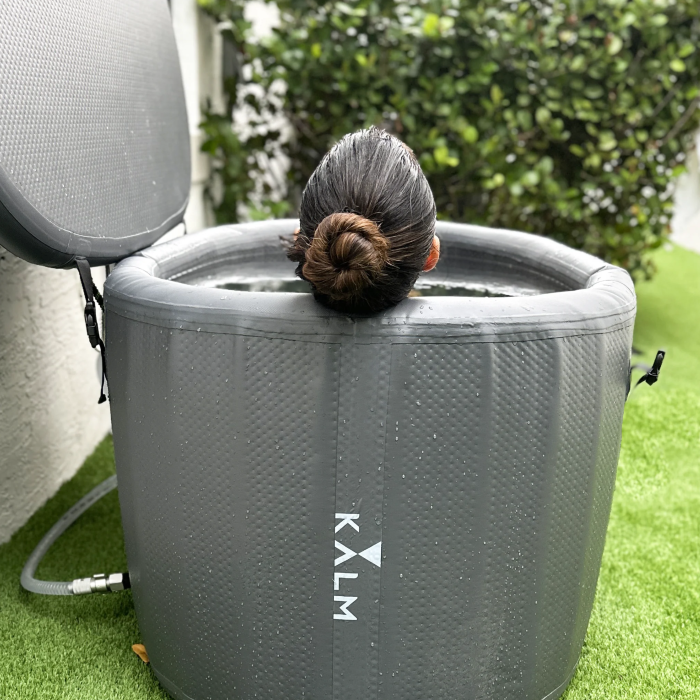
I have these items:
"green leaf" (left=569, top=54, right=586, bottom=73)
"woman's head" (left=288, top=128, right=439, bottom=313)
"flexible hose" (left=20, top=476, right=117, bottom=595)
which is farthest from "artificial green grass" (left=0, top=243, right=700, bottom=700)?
"green leaf" (left=569, top=54, right=586, bottom=73)

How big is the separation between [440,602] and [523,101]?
264 cm

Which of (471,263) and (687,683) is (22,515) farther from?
(687,683)

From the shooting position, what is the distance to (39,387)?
1948mm

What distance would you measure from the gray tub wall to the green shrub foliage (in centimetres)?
215

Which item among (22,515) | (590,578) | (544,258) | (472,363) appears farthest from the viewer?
(22,515)

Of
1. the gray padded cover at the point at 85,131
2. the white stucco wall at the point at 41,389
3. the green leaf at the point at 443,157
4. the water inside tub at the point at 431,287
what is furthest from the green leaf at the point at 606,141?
the white stucco wall at the point at 41,389

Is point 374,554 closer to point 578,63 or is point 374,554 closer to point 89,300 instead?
point 89,300

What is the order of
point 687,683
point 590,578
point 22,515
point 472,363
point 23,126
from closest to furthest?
point 472,363 → point 23,126 → point 590,578 → point 687,683 → point 22,515

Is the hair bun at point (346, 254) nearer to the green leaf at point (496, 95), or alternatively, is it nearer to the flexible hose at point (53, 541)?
the flexible hose at point (53, 541)

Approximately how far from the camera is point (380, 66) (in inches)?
125

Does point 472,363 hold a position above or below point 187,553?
above

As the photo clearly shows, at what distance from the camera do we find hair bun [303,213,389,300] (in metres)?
0.99

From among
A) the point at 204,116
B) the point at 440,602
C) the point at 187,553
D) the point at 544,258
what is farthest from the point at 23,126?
the point at 204,116

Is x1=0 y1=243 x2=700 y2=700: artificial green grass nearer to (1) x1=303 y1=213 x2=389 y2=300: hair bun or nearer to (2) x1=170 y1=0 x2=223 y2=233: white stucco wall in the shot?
(1) x1=303 y1=213 x2=389 y2=300: hair bun
